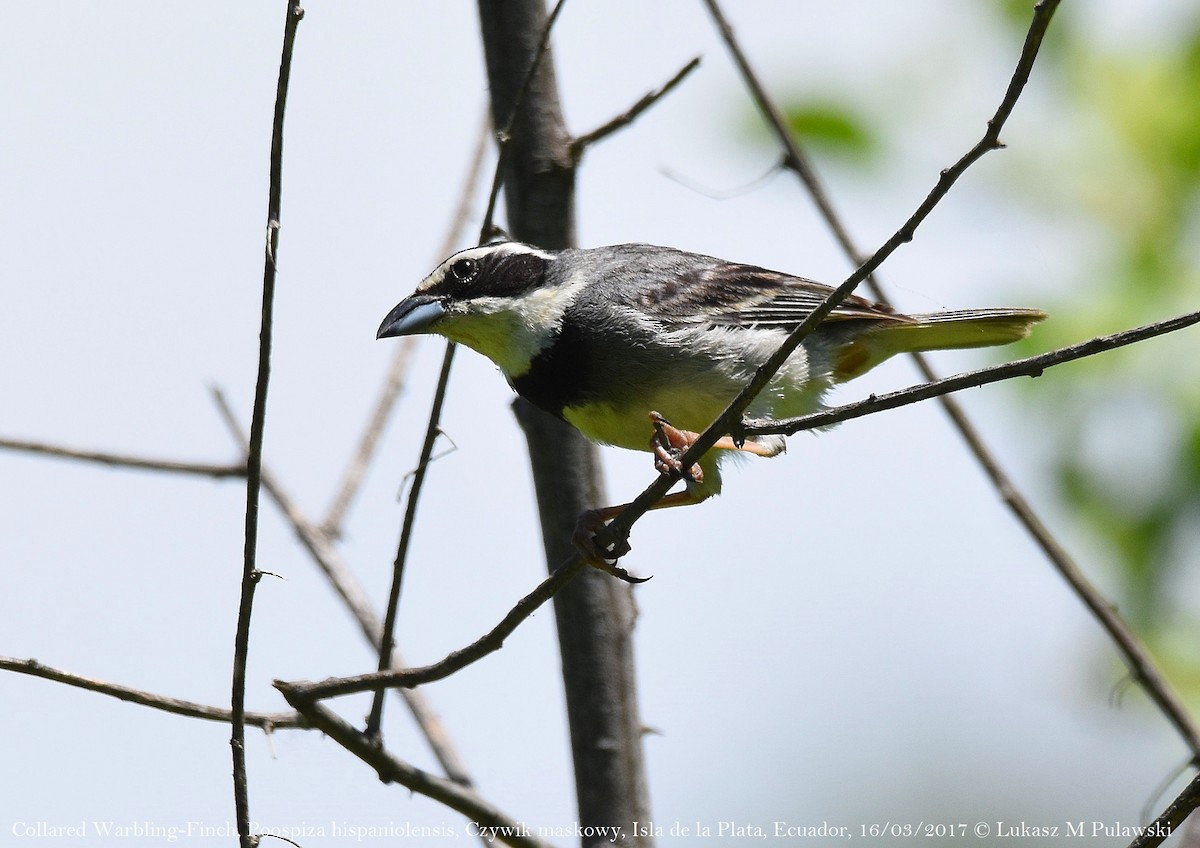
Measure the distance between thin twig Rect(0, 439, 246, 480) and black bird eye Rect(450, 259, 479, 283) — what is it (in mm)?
1149

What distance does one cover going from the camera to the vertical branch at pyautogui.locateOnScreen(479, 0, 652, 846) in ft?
14.3

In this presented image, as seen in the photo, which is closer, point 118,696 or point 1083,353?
point 1083,353

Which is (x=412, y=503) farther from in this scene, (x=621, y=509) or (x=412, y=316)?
(x=412, y=316)

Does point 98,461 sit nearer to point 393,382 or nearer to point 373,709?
point 393,382

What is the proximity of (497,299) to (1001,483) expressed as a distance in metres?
2.07

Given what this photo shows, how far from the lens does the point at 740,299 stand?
5.24 m

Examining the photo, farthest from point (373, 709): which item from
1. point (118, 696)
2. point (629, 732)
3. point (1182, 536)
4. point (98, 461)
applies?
point (1182, 536)

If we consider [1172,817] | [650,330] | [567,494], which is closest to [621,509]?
[567,494]

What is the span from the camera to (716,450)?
5.09 m

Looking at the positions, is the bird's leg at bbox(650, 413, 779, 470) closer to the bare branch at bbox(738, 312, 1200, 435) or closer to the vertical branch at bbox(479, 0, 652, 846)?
the vertical branch at bbox(479, 0, 652, 846)

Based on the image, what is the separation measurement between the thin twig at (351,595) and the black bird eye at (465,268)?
1.03 metres

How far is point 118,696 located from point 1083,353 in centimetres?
238

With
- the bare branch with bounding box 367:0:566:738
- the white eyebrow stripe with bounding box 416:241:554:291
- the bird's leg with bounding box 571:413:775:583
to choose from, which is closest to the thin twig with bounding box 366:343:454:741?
the bare branch with bounding box 367:0:566:738

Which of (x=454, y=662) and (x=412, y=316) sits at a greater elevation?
(x=412, y=316)
